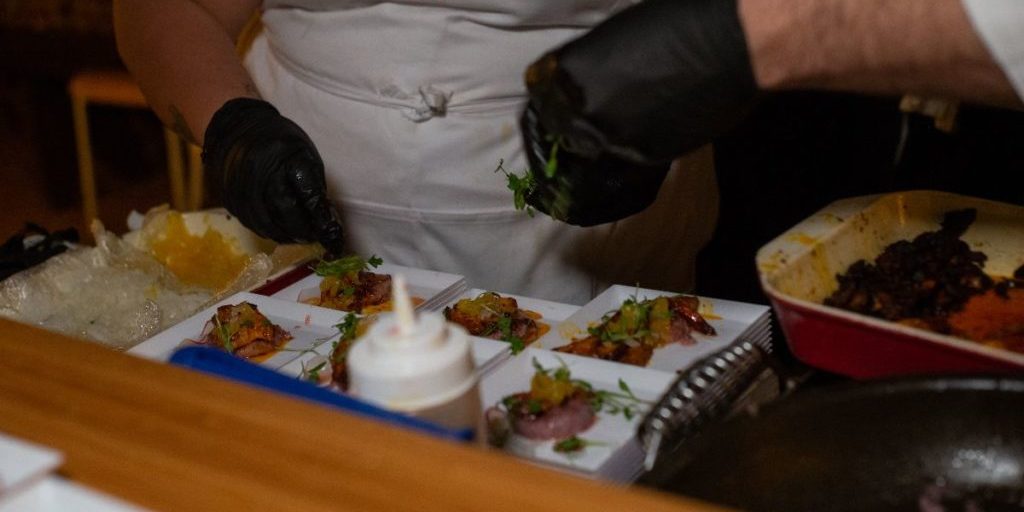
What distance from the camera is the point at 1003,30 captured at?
1178mm

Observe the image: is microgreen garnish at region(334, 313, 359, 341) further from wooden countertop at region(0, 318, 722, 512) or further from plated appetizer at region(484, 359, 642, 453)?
wooden countertop at region(0, 318, 722, 512)

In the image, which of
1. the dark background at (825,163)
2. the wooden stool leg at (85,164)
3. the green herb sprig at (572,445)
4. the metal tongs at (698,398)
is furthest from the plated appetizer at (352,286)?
the wooden stool leg at (85,164)

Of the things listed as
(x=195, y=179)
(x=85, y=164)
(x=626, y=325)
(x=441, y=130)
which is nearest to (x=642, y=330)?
(x=626, y=325)

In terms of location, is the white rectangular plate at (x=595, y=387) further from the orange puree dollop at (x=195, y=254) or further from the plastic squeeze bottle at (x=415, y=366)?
the orange puree dollop at (x=195, y=254)

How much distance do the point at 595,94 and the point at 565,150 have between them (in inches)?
8.1

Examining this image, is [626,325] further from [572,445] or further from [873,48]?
[873,48]

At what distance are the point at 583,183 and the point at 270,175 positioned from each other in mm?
587

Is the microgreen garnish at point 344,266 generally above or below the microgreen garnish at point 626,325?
below

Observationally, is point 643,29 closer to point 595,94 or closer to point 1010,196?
point 595,94

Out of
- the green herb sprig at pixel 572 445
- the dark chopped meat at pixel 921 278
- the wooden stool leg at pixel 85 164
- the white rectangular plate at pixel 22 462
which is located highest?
the white rectangular plate at pixel 22 462

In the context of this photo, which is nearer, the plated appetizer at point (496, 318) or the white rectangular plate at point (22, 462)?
the white rectangular plate at point (22, 462)

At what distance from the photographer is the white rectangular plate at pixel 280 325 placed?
5.65 feet

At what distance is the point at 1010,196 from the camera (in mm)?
2742

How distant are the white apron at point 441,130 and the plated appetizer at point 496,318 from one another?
34 centimetres
